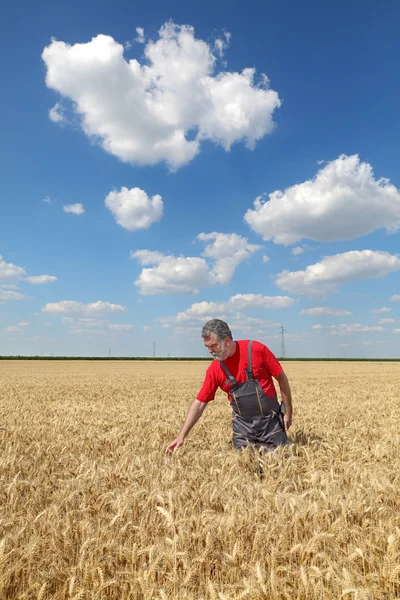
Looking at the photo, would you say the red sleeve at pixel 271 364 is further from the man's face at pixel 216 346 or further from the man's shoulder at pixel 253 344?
the man's face at pixel 216 346

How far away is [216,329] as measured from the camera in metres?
5.37

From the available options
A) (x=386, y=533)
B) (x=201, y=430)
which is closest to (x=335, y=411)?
(x=201, y=430)

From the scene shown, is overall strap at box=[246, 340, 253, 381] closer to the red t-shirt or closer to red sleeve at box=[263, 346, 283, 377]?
Result: the red t-shirt

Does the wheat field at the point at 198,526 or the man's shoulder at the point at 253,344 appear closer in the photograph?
the wheat field at the point at 198,526

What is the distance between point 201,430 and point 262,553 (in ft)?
16.7

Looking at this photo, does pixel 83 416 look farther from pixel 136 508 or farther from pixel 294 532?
pixel 294 532

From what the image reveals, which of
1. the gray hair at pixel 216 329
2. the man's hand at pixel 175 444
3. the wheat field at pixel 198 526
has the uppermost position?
the gray hair at pixel 216 329

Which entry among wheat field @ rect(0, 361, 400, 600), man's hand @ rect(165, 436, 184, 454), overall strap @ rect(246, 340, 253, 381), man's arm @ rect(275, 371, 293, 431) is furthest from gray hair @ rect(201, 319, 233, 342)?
wheat field @ rect(0, 361, 400, 600)

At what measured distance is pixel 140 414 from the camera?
10.1 metres

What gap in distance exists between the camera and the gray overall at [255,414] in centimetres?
568

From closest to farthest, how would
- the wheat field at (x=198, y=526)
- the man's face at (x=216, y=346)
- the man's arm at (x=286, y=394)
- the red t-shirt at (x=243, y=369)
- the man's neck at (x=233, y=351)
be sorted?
1. the wheat field at (x=198, y=526)
2. the man's face at (x=216, y=346)
3. the man's neck at (x=233, y=351)
4. the red t-shirt at (x=243, y=369)
5. the man's arm at (x=286, y=394)

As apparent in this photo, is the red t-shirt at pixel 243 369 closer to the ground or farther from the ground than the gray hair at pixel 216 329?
closer to the ground

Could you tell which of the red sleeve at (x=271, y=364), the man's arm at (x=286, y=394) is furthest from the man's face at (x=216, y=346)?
the man's arm at (x=286, y=394)

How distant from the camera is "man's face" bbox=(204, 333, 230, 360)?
5.34m
